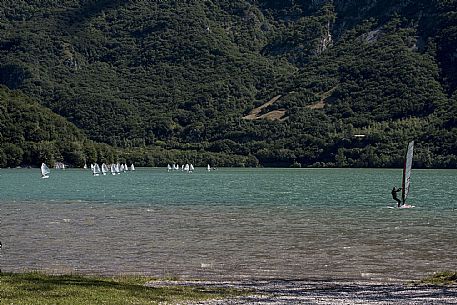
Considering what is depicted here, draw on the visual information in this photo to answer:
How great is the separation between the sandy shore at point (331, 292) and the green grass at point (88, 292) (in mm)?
1083

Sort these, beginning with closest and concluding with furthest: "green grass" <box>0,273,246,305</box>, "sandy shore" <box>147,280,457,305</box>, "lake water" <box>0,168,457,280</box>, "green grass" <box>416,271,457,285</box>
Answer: "green grass" <box>0,273,246,305</box> → "sandy shore" <box>147,280,457,305</box> → "green grass" <box>416,271,457,285</box> → "lake water" <box>0,168,457,280</box>

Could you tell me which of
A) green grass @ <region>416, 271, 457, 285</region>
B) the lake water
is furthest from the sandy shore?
the lake water

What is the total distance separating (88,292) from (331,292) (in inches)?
297

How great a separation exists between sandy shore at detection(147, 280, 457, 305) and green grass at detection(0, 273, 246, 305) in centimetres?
108

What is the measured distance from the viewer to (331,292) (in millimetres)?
24703

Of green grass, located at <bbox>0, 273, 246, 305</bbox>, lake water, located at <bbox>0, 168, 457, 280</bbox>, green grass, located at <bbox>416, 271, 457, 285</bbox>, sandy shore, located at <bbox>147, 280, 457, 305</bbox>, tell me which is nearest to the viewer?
green grass, located at <bbox>0, 273, 246, 305</bbox>

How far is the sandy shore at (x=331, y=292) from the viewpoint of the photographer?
72.9ft

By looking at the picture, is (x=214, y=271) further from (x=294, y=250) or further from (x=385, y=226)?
(x=385, y=226)

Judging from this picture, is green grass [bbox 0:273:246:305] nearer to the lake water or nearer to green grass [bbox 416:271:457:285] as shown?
the lake water

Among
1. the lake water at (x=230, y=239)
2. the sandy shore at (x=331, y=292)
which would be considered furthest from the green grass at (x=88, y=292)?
the lake water at (x=230, y=239)

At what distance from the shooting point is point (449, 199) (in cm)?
8381

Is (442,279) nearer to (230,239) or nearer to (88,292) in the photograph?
(88,292)

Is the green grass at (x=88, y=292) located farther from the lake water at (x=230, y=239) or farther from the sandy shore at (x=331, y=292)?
the lake water at (x=230, y=239)

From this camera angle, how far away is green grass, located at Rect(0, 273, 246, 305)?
69.8 feet
